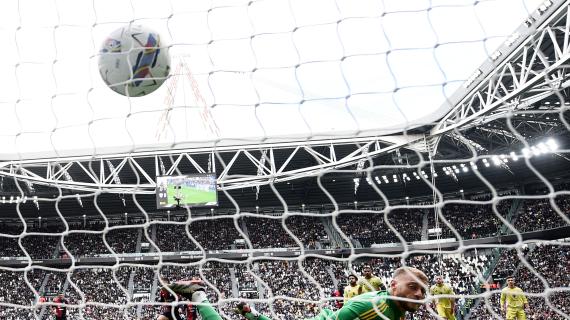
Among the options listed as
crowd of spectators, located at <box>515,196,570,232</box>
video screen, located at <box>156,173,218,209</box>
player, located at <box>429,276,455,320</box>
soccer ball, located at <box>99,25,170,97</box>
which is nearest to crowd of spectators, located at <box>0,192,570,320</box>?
crowd of spectators, located at <box>515,196,570,232</box>

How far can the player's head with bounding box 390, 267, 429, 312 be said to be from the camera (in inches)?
94.3

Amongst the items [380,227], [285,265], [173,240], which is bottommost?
[285,265]

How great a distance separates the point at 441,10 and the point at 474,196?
63.6 ft

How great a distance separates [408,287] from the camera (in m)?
2.41

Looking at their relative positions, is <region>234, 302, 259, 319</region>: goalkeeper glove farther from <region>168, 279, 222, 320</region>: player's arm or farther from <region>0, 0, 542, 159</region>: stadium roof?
<region>0, 0, 542, 159</region>: stadium roof

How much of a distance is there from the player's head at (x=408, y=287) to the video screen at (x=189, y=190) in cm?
1083

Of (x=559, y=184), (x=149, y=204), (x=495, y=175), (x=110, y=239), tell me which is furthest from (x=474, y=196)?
(x=110, y=239)

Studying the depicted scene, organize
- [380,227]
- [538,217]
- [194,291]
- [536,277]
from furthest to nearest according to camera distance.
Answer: [380,227] → [538,217] → [536,277] → [194,291]

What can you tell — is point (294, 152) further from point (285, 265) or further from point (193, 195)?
point (285, 265)

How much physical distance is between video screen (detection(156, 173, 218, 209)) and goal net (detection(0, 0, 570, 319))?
6 centimetres

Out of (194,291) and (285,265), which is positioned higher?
(194,291)

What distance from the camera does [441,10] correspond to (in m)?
3.27

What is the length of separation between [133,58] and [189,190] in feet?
31.6

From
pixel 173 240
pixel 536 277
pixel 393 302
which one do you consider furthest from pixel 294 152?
pixel 393 302
